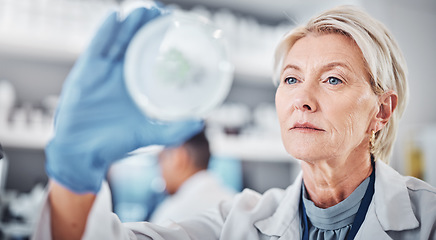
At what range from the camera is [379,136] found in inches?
42.3

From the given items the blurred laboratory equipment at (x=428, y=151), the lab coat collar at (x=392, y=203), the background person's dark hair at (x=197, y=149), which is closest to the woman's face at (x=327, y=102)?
the lab coat collar at (x=392, y=203)

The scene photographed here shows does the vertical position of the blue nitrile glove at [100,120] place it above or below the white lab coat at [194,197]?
above

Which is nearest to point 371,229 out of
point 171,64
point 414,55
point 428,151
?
point 171,64

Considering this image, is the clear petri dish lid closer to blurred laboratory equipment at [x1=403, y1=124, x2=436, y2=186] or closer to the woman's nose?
the woman's nose

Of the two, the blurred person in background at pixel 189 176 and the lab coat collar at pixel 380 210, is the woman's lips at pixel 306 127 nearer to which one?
the lab coat collar at pixel 380 210

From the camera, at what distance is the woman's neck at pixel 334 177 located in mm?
988

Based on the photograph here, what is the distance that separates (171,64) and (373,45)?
562 mm

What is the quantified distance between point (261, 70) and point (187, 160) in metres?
1.19

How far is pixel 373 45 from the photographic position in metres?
0.96

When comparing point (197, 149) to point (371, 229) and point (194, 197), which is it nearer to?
point (194, 197)

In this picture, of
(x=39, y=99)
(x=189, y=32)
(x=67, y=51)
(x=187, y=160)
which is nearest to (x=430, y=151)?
(x=187, y=160)

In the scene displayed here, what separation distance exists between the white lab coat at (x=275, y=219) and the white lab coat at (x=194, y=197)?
2.51ft

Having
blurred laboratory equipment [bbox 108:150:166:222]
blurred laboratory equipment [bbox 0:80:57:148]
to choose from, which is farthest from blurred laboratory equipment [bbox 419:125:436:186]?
blurred laboratory equipment [bbox 0:80:57:148]

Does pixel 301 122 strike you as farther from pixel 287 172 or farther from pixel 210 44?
pixel 287 172
